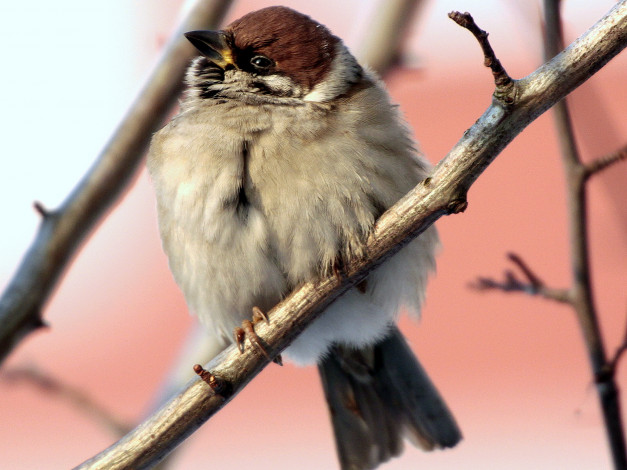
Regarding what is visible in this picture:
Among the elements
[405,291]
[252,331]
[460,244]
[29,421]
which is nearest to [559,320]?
[460,244]

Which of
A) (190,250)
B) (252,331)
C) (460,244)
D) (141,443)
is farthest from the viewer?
(460,244)

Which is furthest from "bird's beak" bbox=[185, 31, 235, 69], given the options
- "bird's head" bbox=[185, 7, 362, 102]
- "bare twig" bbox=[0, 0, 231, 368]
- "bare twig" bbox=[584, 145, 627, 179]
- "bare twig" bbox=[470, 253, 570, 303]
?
"bare twig" bbox=[584, 145, 627, 179]

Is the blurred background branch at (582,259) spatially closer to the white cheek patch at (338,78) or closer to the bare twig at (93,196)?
the white cheek patch at (338,78)

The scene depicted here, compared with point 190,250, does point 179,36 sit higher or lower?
higher

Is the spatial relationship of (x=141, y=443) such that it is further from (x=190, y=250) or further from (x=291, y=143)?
(x=291, y=143)

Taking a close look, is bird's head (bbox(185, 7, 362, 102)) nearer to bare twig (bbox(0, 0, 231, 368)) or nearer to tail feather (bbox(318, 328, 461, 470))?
bare twig (bbox(0, 0, 231, 368))

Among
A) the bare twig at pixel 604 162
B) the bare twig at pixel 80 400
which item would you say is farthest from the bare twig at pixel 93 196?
the bare twig at pixel 604 162
